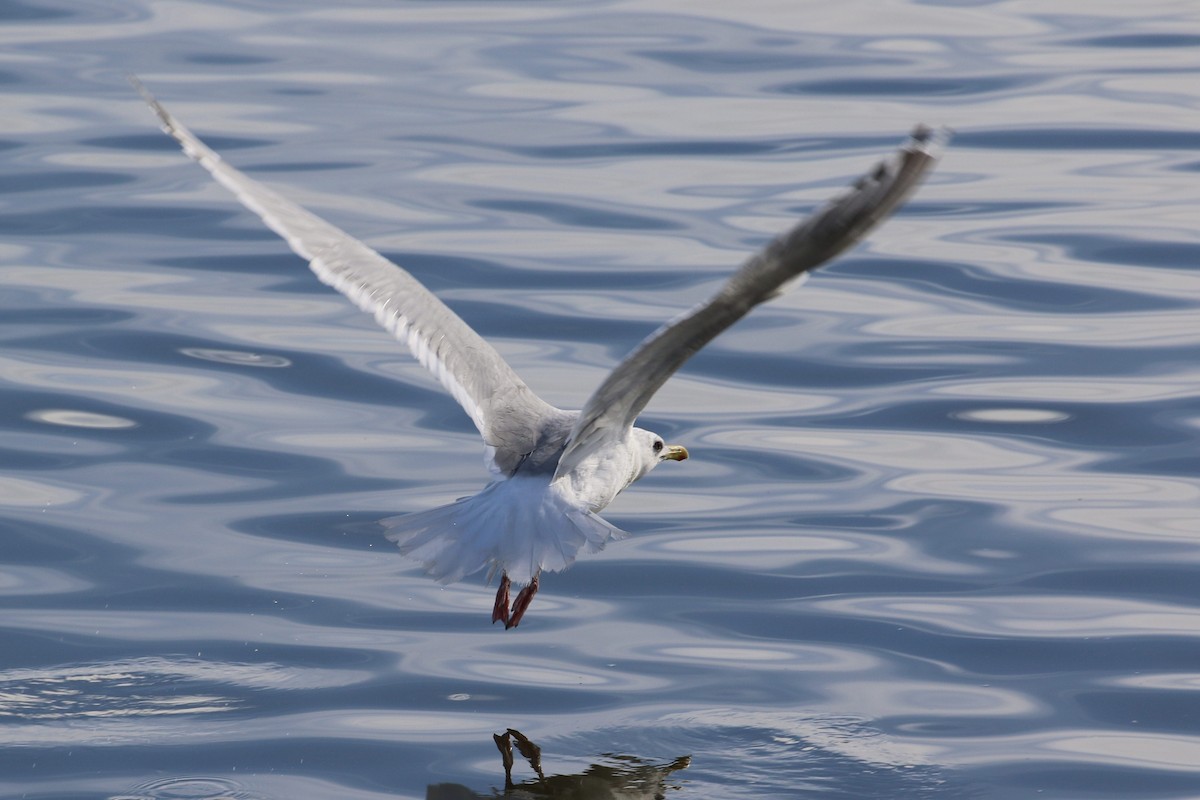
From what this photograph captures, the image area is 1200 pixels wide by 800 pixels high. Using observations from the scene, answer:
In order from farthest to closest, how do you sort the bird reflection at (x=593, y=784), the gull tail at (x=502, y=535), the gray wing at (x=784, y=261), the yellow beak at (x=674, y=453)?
1. the yellow beak at (x=674, y=453)
2. the gull tail at (x=502, y=535)
3. the bird reflection at (x=593, y=784)
4. the gray wing at (x=784, y=261)

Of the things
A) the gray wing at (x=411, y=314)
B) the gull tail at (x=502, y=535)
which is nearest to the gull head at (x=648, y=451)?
the gray wing at (x=411, y=314)

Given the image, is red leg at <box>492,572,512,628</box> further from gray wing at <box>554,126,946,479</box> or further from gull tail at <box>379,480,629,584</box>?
gray wing at <box>554,126,946,479</box>

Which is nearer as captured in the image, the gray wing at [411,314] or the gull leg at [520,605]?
the gull leg at [520,605]

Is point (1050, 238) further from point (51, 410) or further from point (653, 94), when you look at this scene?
point (51, 410)

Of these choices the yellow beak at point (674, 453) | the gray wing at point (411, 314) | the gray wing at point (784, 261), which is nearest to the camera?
the gray wing at point (784, 261)

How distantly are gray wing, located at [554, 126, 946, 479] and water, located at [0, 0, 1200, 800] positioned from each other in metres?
1.06

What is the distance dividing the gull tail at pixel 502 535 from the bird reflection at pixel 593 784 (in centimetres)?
60

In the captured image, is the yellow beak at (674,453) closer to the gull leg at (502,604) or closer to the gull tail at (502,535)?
the gull leg at (502,604)

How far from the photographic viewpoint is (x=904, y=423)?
9188mm

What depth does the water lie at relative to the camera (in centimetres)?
595

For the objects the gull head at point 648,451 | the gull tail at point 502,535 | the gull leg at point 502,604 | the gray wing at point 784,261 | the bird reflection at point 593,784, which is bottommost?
the bird reflection at point 593,784

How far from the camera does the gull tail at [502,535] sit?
19.4ft

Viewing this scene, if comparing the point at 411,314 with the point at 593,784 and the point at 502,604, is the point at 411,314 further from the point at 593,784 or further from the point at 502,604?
the point at 593,784

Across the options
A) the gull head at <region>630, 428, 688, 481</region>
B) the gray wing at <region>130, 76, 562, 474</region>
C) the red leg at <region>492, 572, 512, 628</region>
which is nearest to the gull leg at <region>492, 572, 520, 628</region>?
the red leg at <region>492, 572, 512, 628</region>
